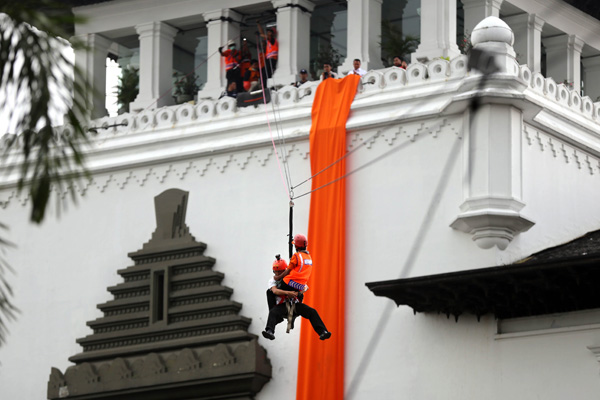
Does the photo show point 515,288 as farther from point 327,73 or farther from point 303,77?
point 303,77

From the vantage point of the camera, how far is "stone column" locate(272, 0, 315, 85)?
80.3ft

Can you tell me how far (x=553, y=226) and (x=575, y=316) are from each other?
2.47 metres

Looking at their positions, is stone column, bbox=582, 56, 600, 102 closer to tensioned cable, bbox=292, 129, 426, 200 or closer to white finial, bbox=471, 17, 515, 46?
white finial, bbox=471, 17, 515, 46

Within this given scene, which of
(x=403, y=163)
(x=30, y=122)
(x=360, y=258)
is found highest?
(x=403, y=163)

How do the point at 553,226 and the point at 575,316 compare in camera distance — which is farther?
the point at 553,226

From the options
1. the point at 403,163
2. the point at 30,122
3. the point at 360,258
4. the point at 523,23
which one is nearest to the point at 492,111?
the point at 403,163

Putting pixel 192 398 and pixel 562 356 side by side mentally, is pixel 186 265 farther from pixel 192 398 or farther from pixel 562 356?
pixel 562 356

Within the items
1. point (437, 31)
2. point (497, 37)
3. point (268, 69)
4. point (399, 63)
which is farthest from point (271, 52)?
point (497, 37)

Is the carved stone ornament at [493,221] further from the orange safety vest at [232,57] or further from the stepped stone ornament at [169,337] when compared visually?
the orange safety vest at [232,57]

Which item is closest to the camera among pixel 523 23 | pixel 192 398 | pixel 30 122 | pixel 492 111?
pixel 30 122

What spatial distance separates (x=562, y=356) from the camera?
64.6 ft

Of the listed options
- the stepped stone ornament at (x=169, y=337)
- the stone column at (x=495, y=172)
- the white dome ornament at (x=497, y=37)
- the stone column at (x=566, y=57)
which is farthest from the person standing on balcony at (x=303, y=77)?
the stone column at (x=566, y=57)

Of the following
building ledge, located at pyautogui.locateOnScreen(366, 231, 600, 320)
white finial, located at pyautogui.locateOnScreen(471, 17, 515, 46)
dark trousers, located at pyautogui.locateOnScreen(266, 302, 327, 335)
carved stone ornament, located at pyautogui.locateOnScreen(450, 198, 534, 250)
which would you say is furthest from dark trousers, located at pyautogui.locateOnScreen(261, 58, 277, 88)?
dark trousers, located at pyautogui.locateOnScreen(266, 302, 327, 335)

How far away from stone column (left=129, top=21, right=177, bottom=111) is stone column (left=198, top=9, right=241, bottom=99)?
86cm
